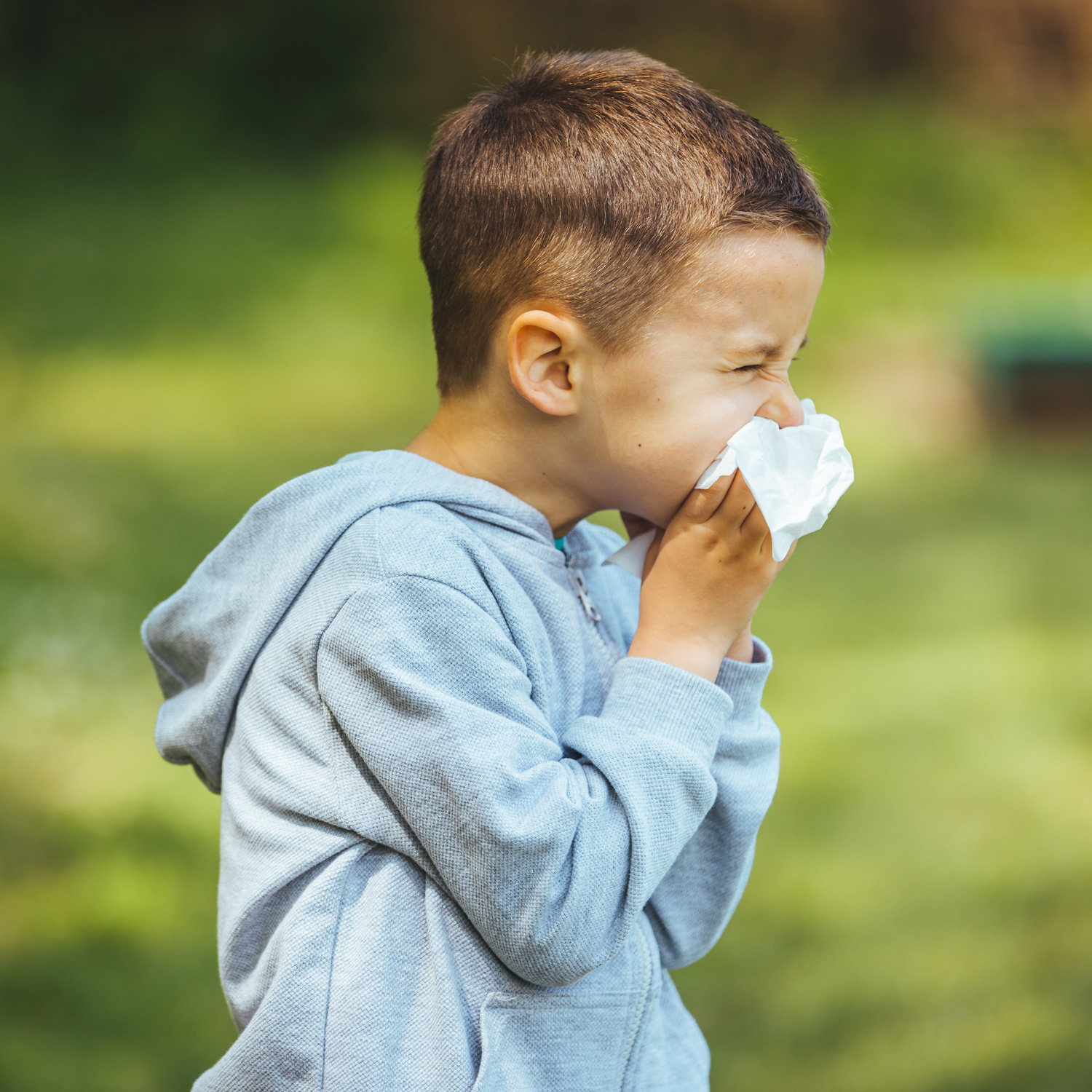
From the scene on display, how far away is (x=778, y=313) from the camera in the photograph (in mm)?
1391

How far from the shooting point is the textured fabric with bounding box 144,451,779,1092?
4.09 ft

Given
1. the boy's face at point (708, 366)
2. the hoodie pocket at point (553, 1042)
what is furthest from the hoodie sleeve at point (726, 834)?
the boy's face at point (708, 366)

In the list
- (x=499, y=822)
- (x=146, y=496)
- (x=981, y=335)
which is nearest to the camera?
(x=499, y=822)

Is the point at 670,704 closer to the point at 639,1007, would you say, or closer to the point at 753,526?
the point at 753,526

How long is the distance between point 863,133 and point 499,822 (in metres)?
10.6

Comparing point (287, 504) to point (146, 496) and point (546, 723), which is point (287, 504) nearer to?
point (546, 723)

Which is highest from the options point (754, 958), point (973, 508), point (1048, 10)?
point (1048, 10)

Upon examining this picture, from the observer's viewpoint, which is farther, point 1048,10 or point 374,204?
point 1048,10

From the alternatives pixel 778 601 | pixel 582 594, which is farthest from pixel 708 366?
pixel 778 601

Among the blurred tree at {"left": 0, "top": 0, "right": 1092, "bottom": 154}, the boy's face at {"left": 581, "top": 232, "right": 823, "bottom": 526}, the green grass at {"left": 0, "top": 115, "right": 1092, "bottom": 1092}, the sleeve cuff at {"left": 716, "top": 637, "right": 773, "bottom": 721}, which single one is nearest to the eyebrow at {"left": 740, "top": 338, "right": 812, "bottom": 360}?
the boy's face at {"left": 581, "top": 232, "right": 823, "bottom": 526}

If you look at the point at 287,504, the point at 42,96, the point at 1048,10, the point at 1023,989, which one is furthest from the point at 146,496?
the point at 1048,10

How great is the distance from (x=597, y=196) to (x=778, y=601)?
4.01 metres

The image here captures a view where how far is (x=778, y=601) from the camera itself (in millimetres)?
5266

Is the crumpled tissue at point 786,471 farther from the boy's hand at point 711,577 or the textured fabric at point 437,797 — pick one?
the textured fabric at point 437,797
